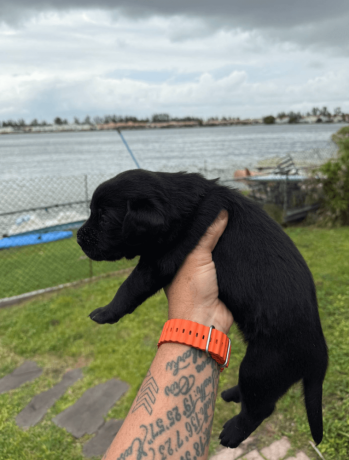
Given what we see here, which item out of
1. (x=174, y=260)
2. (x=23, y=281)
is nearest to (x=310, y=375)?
(x=174, y=260)

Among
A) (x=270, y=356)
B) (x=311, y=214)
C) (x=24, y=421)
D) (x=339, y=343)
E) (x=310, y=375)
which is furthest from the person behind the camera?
(x=311, y=214)

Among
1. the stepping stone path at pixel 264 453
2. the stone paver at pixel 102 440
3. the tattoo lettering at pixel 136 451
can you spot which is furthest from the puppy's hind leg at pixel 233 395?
the stone paver at pixel 102 440

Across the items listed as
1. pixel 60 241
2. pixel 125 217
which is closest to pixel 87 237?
pixel 125 217

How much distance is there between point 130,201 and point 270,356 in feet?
3.88

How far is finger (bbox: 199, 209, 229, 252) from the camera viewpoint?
2070 mm

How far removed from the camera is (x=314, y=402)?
2.14 metres

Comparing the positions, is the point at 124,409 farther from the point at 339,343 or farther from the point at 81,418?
the point at 339,343

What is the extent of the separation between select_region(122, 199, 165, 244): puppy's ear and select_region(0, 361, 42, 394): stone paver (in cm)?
368

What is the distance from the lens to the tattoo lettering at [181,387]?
5.63ft

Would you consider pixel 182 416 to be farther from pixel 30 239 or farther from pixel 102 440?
pixel 30 239

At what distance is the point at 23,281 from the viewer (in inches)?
339

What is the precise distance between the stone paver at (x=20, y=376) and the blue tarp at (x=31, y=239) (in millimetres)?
7248

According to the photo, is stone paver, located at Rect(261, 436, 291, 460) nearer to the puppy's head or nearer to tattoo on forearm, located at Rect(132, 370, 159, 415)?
tattoo on forearm, located at Rect(132, 370, 159, 415)

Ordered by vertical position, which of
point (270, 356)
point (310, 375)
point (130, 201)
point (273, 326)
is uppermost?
point (130, 201)
